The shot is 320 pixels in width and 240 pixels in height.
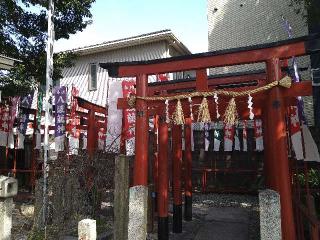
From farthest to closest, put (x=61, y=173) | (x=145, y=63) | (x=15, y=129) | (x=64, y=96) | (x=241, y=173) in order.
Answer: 1. (x=241, y=173)
2. (x=15, y=129)
3. (x=64, y=96)
4. (x=61, y=173)
5. (x=145, y=63)

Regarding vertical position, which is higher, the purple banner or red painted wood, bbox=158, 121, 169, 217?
the purple banner

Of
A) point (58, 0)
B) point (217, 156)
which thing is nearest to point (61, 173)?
point (58, 0)

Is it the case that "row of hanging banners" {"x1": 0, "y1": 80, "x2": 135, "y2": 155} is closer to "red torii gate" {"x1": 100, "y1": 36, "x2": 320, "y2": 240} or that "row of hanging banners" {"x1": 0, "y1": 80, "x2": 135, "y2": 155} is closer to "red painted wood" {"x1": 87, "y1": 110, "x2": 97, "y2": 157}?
"red painted wood" {"x1": 87, "y1": 110, "x2": 97, "y2": 157}

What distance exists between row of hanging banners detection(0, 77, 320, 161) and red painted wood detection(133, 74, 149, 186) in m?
0.20

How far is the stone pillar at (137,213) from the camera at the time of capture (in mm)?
6703

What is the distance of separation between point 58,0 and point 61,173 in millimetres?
5868

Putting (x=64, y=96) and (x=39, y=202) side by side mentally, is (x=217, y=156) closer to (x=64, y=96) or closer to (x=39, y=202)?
(x=64, y=96)

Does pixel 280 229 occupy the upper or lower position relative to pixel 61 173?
lower

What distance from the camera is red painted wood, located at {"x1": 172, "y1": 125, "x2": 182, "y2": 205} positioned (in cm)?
Answer: 1003

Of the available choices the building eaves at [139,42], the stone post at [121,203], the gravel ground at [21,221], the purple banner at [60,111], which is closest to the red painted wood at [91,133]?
the purple banner at [60,111]

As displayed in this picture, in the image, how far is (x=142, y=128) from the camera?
7.21 metres

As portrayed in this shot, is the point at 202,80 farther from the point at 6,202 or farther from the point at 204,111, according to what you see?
the point at 6,202

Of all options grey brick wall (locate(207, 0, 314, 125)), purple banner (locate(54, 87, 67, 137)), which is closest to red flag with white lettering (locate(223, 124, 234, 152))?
grey brick wall (locate(207, 0, 314, 125))

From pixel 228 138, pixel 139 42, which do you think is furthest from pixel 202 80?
pixel 139 42
